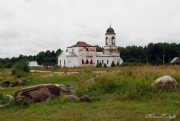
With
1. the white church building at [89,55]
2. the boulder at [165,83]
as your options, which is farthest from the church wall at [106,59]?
the boulder at [165,83]

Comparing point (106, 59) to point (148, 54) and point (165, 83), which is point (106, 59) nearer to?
point (148, 54)

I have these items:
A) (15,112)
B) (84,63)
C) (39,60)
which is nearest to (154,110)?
(15,112)

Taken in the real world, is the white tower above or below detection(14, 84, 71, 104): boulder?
above

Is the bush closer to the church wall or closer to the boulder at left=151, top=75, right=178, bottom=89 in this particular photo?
the boulder at left=151, top=75, right=178, bottom=89

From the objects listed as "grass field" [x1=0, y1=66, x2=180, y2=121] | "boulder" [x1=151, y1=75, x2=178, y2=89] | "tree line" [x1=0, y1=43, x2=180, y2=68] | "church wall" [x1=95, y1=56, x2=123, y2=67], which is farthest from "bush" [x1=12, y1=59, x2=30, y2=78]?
"tree line" [x1=0, y1=43, x2=180, y2=68]

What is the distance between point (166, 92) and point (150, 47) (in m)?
96.8

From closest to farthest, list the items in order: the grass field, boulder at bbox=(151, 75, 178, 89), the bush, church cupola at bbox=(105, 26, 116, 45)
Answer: the grass field
boulder at bbox=(151, 75, 178, 89)
the bush
church cupola at bbox=(105, 26, 116, 45)

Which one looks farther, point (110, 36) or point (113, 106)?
point (110, 36)

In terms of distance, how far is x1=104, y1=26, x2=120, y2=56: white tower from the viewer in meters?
96.7

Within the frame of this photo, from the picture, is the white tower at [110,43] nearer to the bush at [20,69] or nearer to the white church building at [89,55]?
the white church building at [89,55]

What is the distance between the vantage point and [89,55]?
3893 inches

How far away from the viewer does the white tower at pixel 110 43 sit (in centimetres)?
9669

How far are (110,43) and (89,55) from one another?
667 centimetres

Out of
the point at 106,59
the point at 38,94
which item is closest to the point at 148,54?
the point at 106,59
